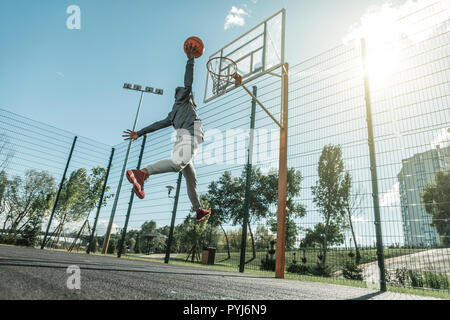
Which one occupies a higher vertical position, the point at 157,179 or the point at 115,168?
the point at 115,168

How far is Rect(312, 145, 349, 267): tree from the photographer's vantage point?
5035 mm

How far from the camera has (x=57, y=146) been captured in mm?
10836

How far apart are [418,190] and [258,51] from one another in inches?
180

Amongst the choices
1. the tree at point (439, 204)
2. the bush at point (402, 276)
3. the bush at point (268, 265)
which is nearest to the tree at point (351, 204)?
the bush at point (402, 276)

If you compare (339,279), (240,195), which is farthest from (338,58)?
(240,195)

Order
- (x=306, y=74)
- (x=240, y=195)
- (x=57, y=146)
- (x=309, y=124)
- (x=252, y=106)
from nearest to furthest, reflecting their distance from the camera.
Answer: (x=309, y=124)
(x=306, y=74)
(x=252, y=106)
(x=57, y=146)
(x=240, y=195)

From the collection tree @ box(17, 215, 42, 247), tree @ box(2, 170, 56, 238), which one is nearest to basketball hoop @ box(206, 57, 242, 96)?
tree @ box(2, 170, 56, 238)

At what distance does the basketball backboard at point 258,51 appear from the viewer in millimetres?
5664

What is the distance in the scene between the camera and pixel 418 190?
158 inches

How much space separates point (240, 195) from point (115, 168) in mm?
9848

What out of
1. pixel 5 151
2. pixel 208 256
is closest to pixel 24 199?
pixel 5 151

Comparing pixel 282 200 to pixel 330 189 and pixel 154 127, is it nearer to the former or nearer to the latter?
pixel 330 189

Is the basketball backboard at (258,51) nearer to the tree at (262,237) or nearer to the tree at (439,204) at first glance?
the tree at (262,237)
